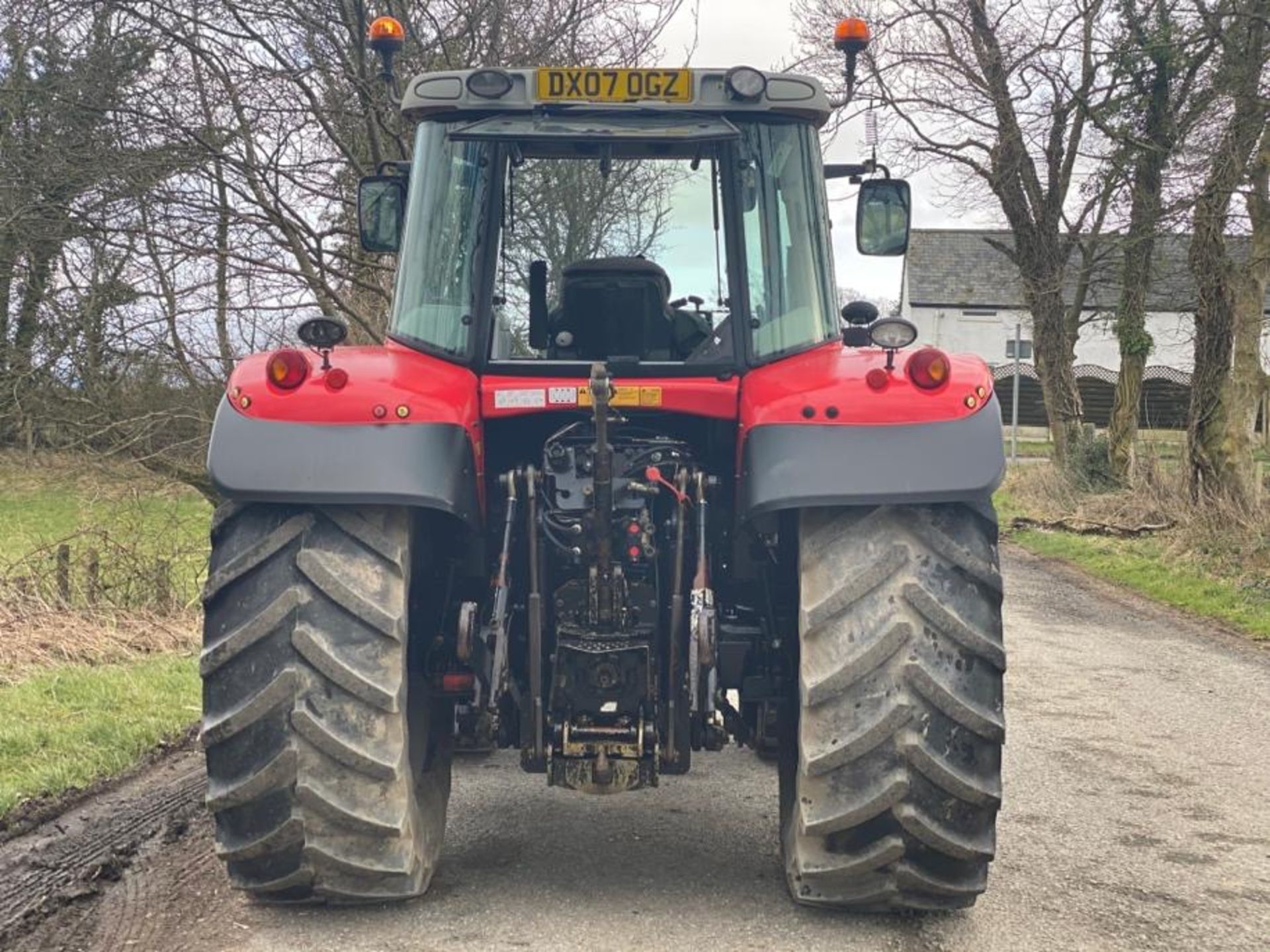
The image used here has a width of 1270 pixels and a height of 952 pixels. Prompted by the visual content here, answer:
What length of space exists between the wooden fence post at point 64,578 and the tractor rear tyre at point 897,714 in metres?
7.03

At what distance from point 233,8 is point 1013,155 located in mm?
15450

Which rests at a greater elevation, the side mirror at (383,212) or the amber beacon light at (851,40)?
the amber beacon light at (851,40)

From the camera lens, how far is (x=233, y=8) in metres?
9.88

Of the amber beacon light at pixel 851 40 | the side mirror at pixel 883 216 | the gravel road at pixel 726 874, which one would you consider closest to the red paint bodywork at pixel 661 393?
the side mirror at pixel 883 216

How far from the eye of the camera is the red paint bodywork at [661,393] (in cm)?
384

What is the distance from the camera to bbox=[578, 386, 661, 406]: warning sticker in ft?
13.7

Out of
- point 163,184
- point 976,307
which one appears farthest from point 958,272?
point 163,184

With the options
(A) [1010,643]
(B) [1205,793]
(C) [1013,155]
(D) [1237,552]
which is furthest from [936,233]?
(B) [1205,793]

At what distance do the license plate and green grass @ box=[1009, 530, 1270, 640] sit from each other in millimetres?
7810

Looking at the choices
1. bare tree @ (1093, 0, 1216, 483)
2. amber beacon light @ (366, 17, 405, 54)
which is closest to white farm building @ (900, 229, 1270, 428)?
bare tree @ (1093, 0, 1216, 483)

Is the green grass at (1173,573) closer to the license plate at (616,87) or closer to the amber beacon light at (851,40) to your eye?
the amber beacon light at (851,40)

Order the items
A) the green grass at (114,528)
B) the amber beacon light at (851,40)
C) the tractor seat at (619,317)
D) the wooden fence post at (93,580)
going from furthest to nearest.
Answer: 1. the green grass at (114,528)
2. the wooden fence post at (93,580)
3. the amber beacon light at (851,40)
4. the tractor seat at (619,317)

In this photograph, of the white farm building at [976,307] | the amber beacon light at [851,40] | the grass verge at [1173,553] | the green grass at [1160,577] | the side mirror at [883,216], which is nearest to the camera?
the amber beacon light at [851,40]

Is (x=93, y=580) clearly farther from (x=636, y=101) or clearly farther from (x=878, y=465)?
(x=878, y=465)
